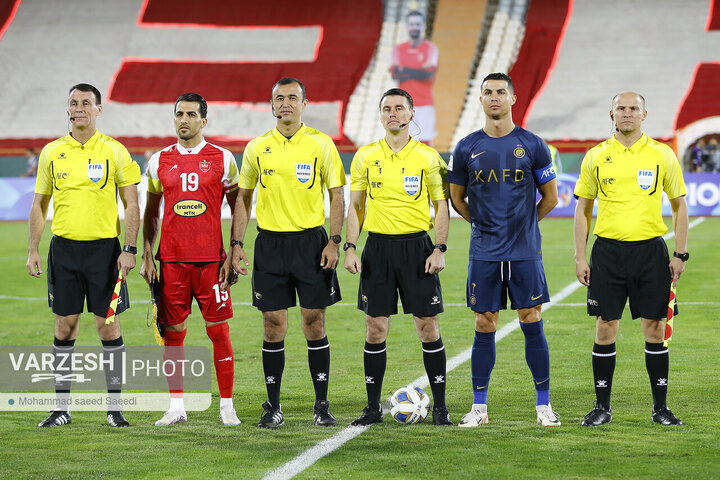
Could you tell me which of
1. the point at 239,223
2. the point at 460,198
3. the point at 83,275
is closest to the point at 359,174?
the point at 460,198

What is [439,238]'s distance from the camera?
6.06 m

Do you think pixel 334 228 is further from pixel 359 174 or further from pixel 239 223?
pixel 239 223

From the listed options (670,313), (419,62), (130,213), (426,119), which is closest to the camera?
(670,313)

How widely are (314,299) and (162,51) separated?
2987 centimetres

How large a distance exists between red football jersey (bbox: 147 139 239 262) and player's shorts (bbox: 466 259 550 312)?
62.8 inches

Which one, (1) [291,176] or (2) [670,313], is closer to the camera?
(2) [670,313]

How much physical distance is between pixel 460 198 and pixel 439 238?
0.33 m

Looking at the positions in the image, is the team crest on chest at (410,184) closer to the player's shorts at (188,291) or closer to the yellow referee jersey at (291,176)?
the yellow referee jersey at (291,176)

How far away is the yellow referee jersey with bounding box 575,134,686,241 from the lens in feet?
19.4

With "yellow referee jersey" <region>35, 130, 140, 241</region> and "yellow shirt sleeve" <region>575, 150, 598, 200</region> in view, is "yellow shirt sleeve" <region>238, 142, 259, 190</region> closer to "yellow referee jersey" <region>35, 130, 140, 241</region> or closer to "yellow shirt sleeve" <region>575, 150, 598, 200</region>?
"yellow referee jersey" <region>35, 130, 140, 241</region>

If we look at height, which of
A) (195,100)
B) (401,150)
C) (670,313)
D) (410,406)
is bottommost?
(410,406)

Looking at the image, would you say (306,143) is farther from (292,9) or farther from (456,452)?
(292,9)

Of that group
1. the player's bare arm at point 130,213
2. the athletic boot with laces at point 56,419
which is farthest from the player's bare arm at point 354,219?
the athletic boot with laces at point 56,419

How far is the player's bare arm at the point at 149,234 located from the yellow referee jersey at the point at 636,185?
2.68 meters
